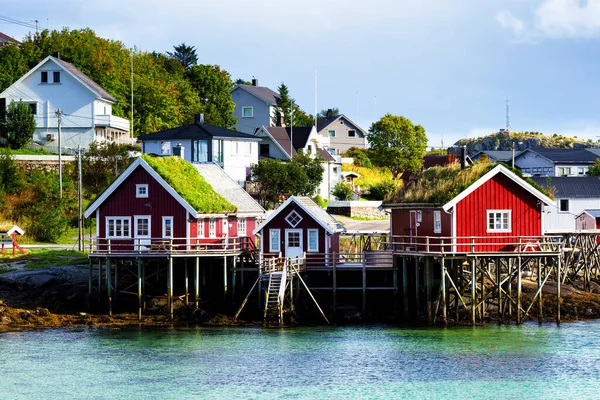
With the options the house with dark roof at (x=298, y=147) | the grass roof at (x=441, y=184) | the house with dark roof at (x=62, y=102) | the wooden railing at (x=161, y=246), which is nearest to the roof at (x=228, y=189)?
the wooden railing at (x=161, y=246)

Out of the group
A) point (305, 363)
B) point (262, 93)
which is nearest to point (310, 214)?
point (305, 363)

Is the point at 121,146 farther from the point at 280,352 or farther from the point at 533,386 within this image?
the point at 533,386

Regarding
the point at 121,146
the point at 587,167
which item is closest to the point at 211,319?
the point at 121,146

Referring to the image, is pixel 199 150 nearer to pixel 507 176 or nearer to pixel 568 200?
pixel 568 200

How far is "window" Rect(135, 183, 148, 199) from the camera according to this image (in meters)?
54.1

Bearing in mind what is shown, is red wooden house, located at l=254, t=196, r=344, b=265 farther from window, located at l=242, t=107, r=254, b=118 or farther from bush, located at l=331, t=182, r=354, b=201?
window, located at l=242, t=107, r=254, b=118

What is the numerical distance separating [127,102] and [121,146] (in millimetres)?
17436

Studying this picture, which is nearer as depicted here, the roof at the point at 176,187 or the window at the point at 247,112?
the roof at the point at 176,187

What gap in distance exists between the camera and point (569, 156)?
108 meters

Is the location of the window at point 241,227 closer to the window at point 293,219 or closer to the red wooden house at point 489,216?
the window at point 293,219

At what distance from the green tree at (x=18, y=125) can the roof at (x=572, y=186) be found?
37336 millimetres

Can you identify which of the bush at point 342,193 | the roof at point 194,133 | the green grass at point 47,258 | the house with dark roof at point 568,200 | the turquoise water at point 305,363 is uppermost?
the roof at point 194,133

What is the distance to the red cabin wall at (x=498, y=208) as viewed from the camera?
5056cm

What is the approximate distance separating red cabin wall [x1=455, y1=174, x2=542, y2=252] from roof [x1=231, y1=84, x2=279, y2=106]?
220 ft
